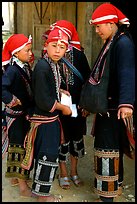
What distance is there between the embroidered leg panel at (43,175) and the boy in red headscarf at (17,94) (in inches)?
11.3

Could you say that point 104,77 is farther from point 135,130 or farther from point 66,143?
point 66,143

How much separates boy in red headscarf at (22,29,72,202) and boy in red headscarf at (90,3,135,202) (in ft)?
1.14

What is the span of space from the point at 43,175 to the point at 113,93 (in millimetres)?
989

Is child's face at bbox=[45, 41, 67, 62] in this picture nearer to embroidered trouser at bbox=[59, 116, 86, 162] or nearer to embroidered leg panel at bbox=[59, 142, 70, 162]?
embroidered trouser at bbox=[59, 116, 86, 162]

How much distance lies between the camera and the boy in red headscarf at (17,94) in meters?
3.28

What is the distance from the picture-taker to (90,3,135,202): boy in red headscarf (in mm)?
2885

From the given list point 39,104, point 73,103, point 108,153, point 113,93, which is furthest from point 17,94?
point 108,153

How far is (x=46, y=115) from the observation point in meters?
3.16

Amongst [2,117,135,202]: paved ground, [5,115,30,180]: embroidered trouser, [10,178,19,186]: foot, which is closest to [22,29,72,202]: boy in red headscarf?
[5,115,30,180]: embroidered trouser

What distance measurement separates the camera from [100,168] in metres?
3.22

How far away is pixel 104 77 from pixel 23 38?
905 mm

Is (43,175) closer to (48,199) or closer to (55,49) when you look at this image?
(48,199)

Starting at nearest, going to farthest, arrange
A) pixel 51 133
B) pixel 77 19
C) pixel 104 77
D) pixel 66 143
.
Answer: pixel 104 77
pixel 51 133
pixel 66 143
pixel 77 19

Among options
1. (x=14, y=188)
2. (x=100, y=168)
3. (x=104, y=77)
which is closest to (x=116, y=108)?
(x=104, y=77)
